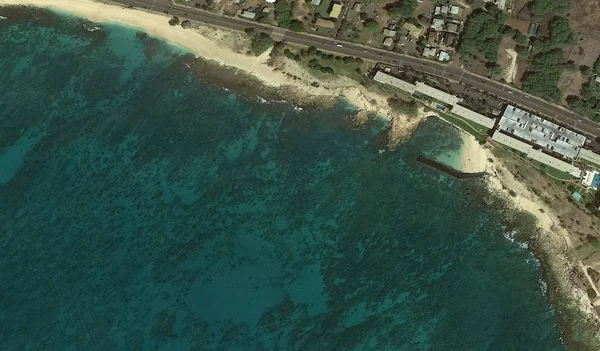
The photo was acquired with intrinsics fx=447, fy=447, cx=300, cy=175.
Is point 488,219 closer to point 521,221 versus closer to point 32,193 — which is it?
point 521,221

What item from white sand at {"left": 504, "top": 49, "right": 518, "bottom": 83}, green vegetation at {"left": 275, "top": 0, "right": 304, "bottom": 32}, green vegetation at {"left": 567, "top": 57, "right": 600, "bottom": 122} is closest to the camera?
green vegetation at {"left": 567, "top": 57, "right": 600, "bottom": 122}


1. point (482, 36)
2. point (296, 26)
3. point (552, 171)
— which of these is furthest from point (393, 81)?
point (552, 171)

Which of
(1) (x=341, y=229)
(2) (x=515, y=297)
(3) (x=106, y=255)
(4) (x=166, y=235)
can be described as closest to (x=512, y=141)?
(2) (x=515, y=297)

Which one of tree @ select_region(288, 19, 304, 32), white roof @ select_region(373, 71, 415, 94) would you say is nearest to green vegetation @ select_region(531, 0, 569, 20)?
white roof @ select_region(373, 71, 415, 94)

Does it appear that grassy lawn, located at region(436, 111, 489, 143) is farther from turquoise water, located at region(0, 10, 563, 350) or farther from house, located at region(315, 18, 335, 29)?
house, located at region(315, 18, 335, 29)

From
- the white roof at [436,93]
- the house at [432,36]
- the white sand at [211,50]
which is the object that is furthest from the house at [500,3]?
the white sand at [211,50]

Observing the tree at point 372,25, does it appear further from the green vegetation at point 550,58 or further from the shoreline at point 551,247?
the green vegetation at point 550,58
